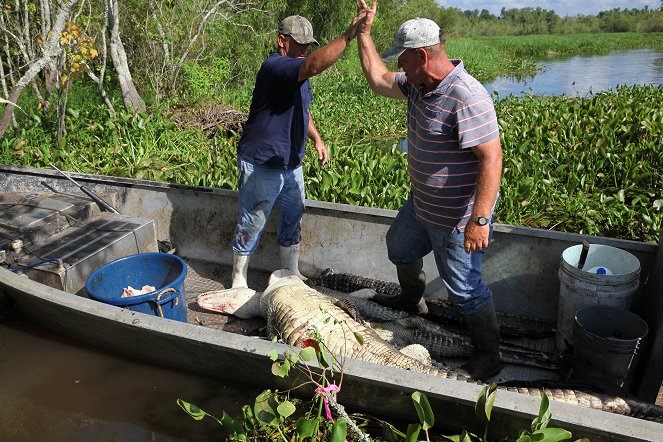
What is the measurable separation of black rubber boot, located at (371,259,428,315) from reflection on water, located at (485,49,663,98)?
13482 mm

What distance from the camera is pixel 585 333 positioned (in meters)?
2.97

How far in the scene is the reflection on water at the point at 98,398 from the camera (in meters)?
2.99

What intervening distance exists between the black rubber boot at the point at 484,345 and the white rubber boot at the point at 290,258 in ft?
5.21

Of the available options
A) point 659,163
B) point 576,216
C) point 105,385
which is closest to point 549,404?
point 105,385

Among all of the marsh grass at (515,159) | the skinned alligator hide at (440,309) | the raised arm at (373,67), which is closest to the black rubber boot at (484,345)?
the skinned alligator hide at (440,309)

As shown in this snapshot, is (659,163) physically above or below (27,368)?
above

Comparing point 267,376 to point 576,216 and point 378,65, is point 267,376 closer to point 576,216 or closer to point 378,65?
point 378,65

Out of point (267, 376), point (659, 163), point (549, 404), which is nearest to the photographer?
point (549, 404)

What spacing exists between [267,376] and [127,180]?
8.99ft

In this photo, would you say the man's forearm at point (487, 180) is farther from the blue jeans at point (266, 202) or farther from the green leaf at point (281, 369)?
the blue jeans at point (266, 202)

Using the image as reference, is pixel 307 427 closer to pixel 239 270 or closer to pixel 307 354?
pixel 307 354

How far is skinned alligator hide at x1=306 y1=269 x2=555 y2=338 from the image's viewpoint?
12.2ft

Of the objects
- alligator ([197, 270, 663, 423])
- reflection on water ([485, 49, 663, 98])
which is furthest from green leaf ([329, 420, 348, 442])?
reflection on water ([485, 49, 663, 98])

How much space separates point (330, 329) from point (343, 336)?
0.11 m
